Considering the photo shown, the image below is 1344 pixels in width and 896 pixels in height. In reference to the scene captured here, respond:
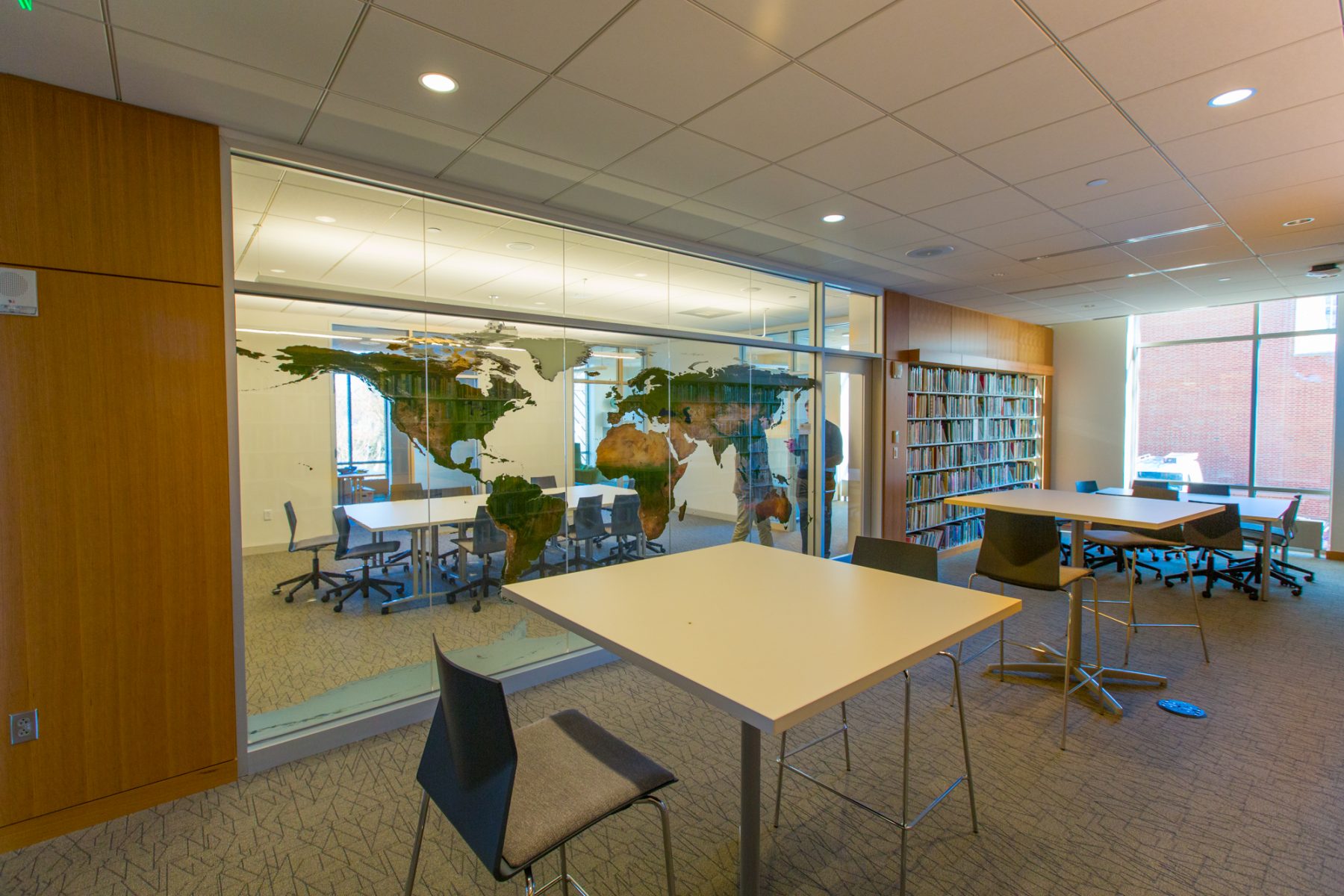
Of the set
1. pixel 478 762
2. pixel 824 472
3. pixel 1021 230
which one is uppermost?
pixel 1021 230

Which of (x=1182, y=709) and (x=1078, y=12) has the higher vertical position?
(x=1078, y=12)

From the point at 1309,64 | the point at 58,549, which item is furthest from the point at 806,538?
the point at 58,549

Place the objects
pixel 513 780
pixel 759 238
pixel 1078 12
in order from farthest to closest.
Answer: pixel 759 238 → pixel 1078 12 → pixel 513 780

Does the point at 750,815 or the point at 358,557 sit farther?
the point at 358,557

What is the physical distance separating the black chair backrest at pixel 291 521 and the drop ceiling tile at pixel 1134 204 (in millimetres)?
4704

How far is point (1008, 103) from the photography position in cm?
249

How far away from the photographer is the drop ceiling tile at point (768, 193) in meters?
3.23

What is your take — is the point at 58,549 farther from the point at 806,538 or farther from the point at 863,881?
the point at 806,538

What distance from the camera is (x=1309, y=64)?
2230 mm

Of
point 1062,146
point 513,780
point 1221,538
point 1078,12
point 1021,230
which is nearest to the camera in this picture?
point 513,780

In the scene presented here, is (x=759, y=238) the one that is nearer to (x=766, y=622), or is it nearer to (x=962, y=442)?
(x=766, y=622)

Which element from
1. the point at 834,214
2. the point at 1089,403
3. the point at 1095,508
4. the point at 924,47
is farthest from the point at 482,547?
the point at 1089,403

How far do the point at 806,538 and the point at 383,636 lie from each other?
11.8 feet

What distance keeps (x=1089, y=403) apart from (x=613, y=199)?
8095 millimetres
